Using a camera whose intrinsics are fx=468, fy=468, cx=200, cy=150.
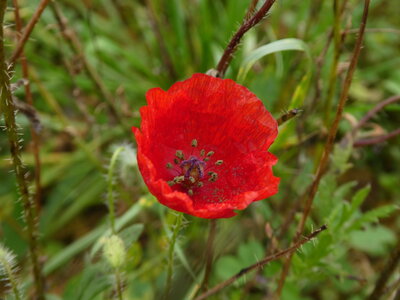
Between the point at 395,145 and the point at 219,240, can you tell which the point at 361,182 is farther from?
the point at 219,240

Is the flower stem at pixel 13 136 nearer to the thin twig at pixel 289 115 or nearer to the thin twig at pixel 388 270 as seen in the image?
the thin twig at pixel 289 115

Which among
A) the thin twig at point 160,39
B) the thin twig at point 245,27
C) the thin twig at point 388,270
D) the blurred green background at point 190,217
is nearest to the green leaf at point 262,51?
the blurred green background at point 190,217

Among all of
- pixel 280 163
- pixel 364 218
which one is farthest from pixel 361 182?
pixel 364 218

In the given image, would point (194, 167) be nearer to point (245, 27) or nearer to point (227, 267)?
point (245, 27)

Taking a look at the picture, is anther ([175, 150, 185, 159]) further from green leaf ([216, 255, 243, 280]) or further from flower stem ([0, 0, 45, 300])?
green leaf ([216, 255, 243, 280])

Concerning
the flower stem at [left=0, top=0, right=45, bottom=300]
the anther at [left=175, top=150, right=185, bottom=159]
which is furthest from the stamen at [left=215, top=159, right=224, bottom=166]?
the flower stem at [left=0, top=0, right=45, bottom=300]
